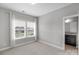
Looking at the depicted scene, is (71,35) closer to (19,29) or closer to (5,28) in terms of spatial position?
(19,29)

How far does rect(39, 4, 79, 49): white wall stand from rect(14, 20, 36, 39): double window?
3.86 ft

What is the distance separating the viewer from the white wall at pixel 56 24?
2.46 metres

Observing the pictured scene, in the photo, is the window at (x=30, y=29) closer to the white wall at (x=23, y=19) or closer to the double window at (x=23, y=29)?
the double window at (x=23, y=29)

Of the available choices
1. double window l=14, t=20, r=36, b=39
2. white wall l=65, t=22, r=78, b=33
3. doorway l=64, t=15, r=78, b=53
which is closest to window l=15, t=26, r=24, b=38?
double window l=14, t=20, r=36, b=39

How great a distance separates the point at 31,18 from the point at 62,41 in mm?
2734

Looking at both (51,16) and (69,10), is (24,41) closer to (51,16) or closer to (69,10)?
(51,16)

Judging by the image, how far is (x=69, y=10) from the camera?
8.11ft

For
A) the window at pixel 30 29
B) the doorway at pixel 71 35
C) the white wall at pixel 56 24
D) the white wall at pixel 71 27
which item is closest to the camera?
the white wall at pixel 56 24

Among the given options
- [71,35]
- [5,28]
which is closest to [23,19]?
[5,28]

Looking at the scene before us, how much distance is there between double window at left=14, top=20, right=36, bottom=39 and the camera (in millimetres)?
3414

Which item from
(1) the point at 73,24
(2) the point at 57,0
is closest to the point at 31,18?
(1) the point at 73,24

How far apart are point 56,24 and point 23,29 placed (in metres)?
2.23

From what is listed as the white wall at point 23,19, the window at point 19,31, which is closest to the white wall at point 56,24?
the white wall at point 23,19

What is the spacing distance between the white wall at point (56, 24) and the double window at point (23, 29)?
1.18 m
